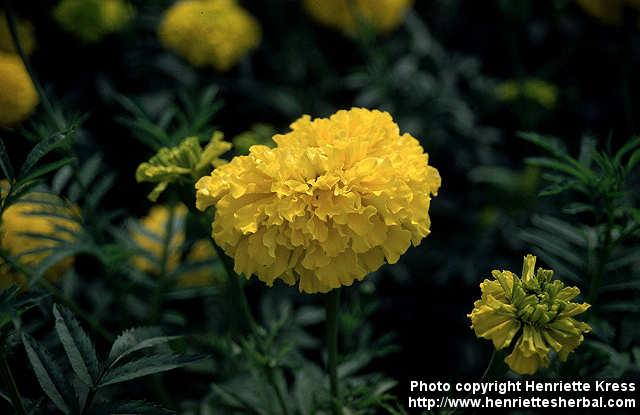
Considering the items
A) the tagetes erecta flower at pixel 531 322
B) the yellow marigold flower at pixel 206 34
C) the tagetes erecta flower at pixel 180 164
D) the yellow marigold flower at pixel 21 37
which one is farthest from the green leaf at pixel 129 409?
the yellow marigold flower at pixel 21 37

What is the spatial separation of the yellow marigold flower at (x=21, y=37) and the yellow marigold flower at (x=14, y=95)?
4.4 inches

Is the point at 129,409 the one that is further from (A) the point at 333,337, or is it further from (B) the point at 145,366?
(A) the point at 333,337

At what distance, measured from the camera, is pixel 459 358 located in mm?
1936

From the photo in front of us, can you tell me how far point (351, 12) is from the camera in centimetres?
238

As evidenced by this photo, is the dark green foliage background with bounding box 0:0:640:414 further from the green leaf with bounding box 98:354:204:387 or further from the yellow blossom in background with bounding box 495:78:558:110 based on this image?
the green leaf with bounding box 98:354:204:387

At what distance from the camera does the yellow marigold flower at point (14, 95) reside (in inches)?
84.5

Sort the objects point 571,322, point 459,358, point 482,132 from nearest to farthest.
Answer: point 571,322 < point 459,358 < point 482,132

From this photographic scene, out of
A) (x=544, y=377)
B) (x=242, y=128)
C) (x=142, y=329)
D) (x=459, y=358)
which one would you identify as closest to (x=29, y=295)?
(x=142, y=329)

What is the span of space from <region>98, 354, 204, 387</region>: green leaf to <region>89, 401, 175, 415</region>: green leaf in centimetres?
4

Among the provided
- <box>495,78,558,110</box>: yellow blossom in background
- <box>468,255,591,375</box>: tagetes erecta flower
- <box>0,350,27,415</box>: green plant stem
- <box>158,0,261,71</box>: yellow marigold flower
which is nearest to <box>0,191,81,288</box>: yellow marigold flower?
<box>0,350,27,415</box>: green plant stem

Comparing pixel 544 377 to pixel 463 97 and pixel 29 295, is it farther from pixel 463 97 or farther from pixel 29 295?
pixel 463 97

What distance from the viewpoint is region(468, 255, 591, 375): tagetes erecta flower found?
0.92m

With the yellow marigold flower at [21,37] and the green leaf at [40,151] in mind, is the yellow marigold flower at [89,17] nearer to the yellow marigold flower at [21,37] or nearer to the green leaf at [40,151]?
the yellow marigold flower at [21,37]

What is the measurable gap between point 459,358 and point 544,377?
0.62m
